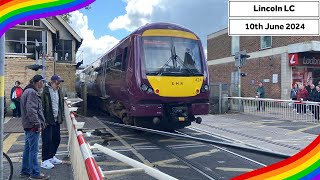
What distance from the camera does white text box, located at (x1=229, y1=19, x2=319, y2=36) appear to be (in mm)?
2705

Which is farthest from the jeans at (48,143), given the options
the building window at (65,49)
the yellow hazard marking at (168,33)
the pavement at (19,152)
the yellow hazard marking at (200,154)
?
the building window at (65,49)

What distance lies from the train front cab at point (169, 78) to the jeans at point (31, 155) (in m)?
3.45

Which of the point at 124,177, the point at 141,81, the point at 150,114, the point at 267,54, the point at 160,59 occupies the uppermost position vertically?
the point at 267,54

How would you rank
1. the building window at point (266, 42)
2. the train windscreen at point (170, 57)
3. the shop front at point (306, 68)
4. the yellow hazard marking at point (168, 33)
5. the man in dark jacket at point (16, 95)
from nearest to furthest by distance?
the train windscreen at point (170, 57) → the yellow hazard marking at point (168, 33) → the man in dark jacket at point (16, 95) → the shop front at point (306, 68) → the building window at point (266, 42)

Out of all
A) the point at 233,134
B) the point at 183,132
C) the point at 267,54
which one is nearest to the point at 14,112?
the point at 183,132

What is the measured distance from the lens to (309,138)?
9953 millimetres

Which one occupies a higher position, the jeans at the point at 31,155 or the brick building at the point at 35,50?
the brick building at the point at 35,50

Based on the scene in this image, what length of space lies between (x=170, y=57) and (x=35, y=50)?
21.5 ft

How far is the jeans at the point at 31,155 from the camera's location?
5750 mm

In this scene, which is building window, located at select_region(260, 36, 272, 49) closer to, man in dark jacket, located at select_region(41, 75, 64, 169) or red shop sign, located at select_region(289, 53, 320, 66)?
red shop sign, located at select_region(289, 53, 320, 66)

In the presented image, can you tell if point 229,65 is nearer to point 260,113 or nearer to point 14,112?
point 260,113

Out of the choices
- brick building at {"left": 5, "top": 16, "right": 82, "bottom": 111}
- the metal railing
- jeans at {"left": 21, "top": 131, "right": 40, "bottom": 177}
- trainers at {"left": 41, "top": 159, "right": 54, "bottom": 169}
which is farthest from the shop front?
jeans at {"left": 21, "top": 131, "right": 40, "bottom": 177}

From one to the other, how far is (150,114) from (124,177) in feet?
10.4

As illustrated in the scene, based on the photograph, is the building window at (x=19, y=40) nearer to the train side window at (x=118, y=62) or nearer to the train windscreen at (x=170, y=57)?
the train side window at (x=118, y=62)
